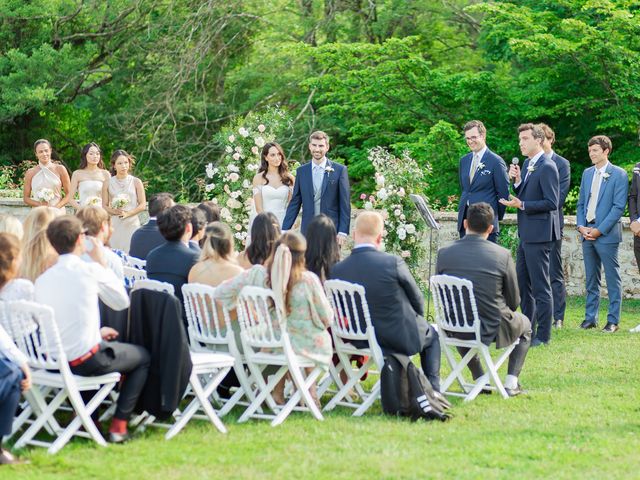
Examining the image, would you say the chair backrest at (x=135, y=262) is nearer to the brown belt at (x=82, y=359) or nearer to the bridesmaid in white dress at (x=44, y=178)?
the brown belt at (x=82, y=359)

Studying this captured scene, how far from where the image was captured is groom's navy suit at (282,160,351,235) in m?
10.3

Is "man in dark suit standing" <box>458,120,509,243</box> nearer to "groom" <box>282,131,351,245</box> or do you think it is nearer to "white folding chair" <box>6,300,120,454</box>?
"groom" <box>282,131,351,245</box>

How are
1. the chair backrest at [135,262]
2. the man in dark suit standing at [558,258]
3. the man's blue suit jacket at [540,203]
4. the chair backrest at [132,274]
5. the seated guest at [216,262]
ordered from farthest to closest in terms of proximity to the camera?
the man in dark suit standing at [558,258] → the man's blue suit jacket at [540,203] → the chair backrest at [135,262] → the chair backrest at [132,274] → the seated guest at [216,262]

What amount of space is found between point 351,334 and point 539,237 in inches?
131

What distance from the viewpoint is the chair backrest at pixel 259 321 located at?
6.32 m

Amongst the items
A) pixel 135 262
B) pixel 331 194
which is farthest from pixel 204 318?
pixel 331 194

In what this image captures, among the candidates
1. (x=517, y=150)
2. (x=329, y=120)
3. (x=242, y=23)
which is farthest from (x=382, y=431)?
(x=242, y=23)

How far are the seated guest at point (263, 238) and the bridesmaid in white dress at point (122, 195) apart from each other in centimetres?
488

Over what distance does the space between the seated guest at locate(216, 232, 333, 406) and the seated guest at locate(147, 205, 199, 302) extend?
726mm

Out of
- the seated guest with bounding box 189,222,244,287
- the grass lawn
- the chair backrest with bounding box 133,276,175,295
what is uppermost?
the seated guest with bounding box 189,222,244,287

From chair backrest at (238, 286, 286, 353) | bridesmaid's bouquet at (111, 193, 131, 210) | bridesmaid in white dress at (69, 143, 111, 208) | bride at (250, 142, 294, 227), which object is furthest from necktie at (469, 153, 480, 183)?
bridesmaid in white dress at (69, 143, 111, 208)

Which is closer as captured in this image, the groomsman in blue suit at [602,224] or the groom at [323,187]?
the groom at [323,187]

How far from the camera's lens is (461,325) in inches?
284

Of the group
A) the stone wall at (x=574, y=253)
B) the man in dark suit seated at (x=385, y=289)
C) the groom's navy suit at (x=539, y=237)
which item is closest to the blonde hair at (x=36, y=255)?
the man in dark suit seated at (x=385, y=289)
